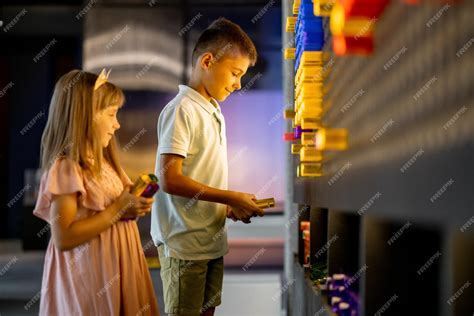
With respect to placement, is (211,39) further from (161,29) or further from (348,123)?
(161,29)

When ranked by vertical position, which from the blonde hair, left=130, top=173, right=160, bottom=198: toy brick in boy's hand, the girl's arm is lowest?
the girl's arm

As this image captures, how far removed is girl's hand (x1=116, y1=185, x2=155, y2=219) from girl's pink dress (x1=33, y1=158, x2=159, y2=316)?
63 mm

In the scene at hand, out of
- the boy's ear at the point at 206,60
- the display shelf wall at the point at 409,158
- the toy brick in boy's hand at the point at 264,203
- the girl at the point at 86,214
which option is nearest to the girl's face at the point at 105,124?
the girl at the point at 86,214

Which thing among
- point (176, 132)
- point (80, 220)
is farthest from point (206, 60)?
point (80, 220)

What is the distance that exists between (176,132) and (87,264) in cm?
53

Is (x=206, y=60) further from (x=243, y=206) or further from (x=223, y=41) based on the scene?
(x=243, y=206)

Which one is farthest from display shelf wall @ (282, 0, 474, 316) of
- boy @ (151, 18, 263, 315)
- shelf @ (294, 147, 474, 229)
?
boy @ (151, 18, 263, 315)

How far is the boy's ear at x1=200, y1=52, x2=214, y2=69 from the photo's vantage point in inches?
101

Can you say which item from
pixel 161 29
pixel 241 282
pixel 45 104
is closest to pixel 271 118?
pixel 161 29

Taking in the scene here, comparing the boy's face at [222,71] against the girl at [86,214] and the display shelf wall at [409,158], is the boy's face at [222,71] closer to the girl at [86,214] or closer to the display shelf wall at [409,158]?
the girl at [86,214]

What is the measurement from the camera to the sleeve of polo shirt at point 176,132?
240 centimetres

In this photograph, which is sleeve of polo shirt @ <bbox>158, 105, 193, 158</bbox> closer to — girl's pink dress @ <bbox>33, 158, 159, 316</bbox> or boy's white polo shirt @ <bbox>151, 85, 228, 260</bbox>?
boy's white polo shirt @ <bbox>151, 85, 228, 260</bbox>

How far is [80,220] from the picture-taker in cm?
212

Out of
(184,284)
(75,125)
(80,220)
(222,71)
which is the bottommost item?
(184,284)
